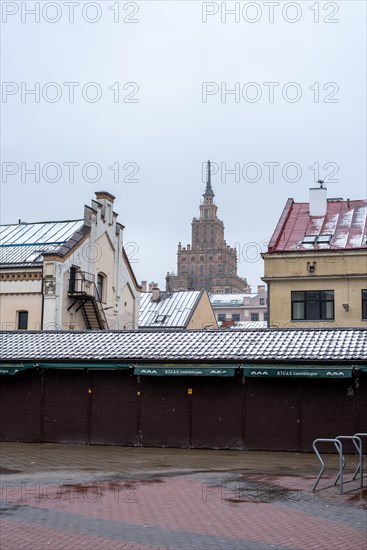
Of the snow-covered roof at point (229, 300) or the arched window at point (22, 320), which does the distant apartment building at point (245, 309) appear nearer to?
the snow-covered roof at point (229, 300)

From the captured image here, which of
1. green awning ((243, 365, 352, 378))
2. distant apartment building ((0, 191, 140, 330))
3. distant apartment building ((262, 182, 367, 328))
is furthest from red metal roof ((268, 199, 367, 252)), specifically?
green awning ((243, 365, 352, 378))

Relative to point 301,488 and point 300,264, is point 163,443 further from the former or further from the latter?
point 300,264

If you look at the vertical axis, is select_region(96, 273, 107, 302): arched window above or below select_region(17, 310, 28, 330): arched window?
above

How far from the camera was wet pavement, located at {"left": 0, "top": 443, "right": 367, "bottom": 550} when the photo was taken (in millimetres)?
11398

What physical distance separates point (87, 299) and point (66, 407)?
15.7 m

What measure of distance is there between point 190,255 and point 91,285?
14535 cm

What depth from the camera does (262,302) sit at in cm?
12725

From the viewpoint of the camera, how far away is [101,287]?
4531 cm

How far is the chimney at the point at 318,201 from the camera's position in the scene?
139 feet

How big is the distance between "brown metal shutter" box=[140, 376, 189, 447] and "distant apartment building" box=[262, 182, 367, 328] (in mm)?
13185

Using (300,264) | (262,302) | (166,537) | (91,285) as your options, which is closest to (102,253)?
(91,285)

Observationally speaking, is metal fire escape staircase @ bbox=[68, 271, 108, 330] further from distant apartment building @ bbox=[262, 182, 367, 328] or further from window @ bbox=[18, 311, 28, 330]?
distant apartment building @ bbox=[262, 182, 367, 328]

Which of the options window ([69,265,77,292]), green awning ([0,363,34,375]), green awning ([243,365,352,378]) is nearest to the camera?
green awning ([243,365,352,378])

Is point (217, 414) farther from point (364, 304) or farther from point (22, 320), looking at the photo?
point (22, 320)
